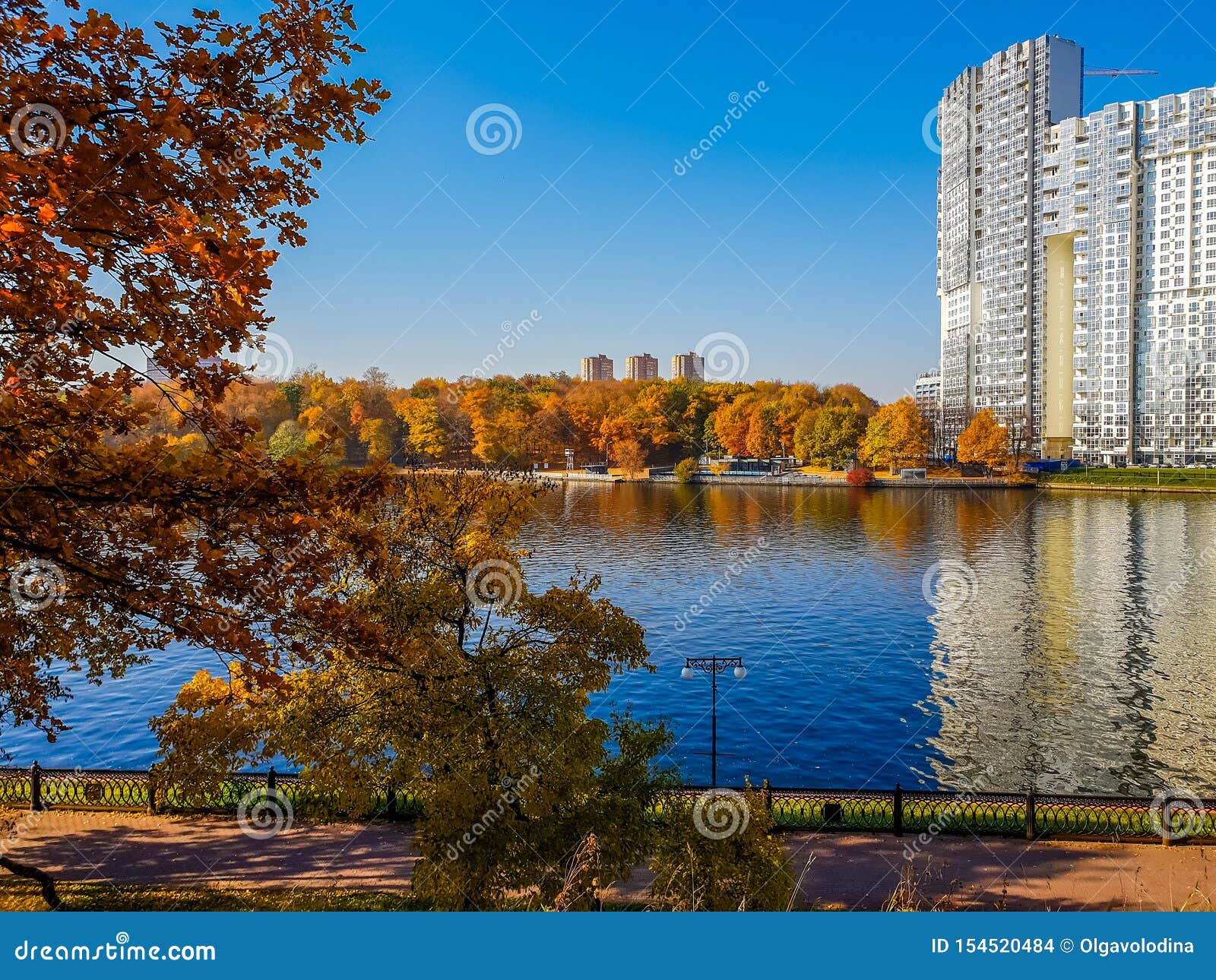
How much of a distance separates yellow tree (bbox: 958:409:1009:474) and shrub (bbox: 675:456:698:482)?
3072 cm

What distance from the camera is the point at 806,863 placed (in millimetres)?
13492

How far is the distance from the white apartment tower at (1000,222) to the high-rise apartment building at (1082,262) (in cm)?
20

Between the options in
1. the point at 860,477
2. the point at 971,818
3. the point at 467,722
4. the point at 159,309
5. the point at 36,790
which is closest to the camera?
the point at 159,309

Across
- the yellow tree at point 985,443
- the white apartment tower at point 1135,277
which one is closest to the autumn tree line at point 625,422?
the yellow tree at point 985,443

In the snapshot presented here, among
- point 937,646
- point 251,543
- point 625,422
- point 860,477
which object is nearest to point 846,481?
point 860,477

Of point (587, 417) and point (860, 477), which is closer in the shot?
point (860, 477)

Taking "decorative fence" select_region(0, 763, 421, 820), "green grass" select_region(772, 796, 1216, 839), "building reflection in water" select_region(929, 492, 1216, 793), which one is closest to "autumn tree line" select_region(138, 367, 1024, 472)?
"building reflection in water" select_region(929, 492, 1216, 793)

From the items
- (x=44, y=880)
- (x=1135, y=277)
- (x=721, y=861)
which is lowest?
(x=44, y=880)

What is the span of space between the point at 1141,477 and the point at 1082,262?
3055 cm

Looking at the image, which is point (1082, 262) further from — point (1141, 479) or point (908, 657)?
point (908, 657)

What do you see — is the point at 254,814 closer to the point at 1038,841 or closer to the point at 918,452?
the point at 1038,841

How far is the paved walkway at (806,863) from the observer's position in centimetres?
1242

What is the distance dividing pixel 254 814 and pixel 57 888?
368 centimetres

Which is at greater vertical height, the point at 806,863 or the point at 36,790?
the point at 36,790
